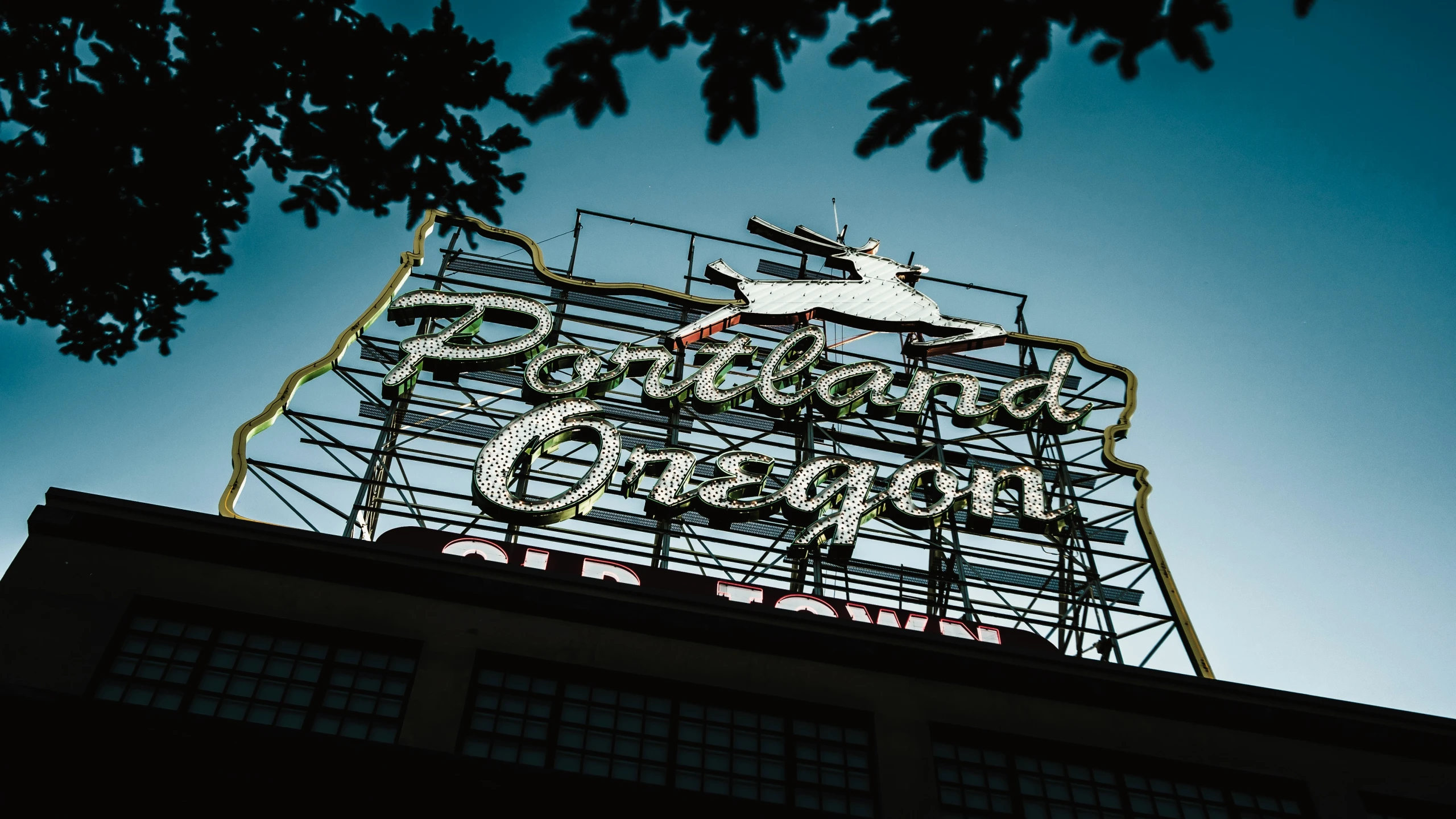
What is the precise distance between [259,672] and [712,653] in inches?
188

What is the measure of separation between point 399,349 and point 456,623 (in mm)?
7711

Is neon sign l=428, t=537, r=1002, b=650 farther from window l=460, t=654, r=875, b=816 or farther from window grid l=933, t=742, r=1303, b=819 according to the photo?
window grid l=933, t=742, r=1303, b=819

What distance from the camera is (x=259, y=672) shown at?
11.6 m

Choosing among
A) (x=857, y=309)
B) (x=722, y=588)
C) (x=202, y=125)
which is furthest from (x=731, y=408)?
(x=202, y=125)

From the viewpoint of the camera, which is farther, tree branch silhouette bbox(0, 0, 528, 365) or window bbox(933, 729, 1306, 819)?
window bbox(933, 729, 1306, 819)

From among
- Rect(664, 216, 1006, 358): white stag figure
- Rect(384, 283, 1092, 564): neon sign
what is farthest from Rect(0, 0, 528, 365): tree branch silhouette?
Rect(664, 216, 1006, 358): white stag figure

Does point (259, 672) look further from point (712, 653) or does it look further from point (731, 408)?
point (731, 408)

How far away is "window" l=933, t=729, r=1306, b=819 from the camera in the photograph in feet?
39.8

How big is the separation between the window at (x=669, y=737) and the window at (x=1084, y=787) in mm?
1043

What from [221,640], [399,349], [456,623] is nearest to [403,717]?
[456,623]

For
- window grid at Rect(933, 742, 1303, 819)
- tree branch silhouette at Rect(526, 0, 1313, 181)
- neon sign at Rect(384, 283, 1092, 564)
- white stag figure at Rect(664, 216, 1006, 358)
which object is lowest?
window grid at Rect(933, 742, 1303, 819)

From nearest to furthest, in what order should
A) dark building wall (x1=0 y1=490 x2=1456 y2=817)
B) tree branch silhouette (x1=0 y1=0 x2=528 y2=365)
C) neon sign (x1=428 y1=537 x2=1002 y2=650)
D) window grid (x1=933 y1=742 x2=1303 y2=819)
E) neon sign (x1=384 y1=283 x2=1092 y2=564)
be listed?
tree branch silhouette (x1=0 y1=0 x2=528 y2=365) < dark building wall (x1=0 y1=490 x2=1456 y2=817) < window grid (x1=933 y1=742 x2=1303 y2=819) < neon sign (x1=428 y1=537 x2=1002 y2=650) < neon sign (x1=384 y1=283 x2=1092 y2=564)

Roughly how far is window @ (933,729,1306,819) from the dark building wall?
177 mm

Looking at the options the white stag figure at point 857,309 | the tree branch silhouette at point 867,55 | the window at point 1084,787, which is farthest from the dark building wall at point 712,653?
the white stag figure at point 857,309
